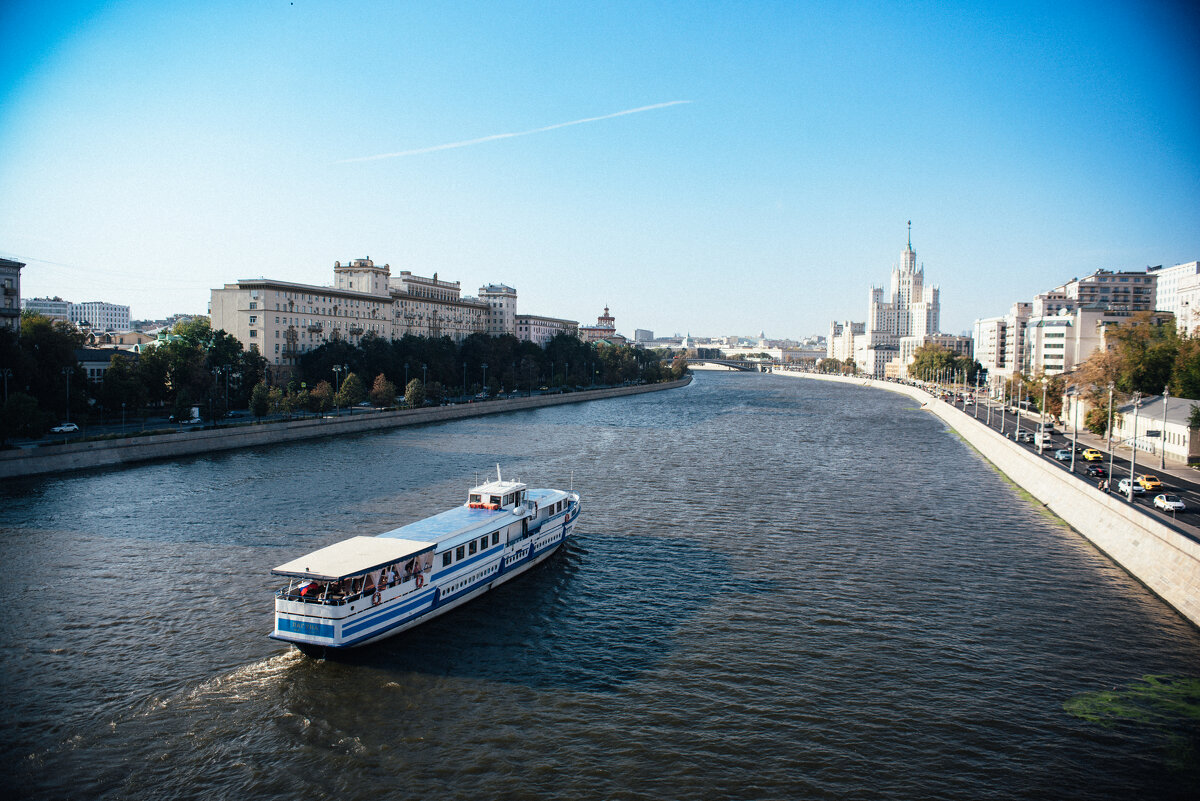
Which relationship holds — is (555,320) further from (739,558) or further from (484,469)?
(739,558)

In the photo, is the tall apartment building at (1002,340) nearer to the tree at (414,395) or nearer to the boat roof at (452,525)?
the tree at (414,395)

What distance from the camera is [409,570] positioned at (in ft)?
65.2

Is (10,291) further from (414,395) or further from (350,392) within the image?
(414,395)

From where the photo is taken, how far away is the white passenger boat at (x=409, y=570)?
17703 mm

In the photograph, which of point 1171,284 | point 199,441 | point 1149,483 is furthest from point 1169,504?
point 1171,284

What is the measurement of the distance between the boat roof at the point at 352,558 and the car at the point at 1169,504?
1120 inches

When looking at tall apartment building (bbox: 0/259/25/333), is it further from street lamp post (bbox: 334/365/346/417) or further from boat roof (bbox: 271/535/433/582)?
boat roof (bbox: 271/535/433/582)

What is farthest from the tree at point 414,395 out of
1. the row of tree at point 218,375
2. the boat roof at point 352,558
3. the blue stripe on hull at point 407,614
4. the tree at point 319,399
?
the boat roof at point 352,558

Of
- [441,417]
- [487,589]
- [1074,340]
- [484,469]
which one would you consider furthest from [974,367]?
[487,589]

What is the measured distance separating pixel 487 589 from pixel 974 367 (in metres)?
167

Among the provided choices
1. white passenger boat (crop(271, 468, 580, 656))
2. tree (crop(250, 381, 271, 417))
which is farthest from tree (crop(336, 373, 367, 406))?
white passenger boat (crop(271, 468, 580, 656))

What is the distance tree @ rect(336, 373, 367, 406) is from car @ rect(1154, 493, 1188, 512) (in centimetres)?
6286

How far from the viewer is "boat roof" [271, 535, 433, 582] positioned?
17.9 m

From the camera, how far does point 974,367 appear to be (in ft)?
538
